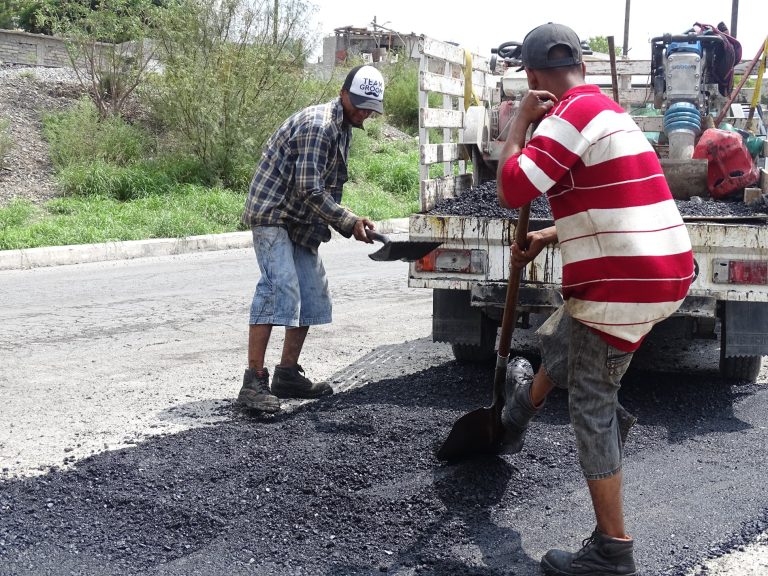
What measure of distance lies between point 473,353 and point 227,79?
11.2 m

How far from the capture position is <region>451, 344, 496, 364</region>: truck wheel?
594 cm

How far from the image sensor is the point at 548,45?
3109 millimetres

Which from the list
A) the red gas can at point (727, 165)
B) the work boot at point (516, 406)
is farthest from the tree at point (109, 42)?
the work boot at point (516, 406)

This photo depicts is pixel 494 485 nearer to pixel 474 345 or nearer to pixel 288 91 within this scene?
pixel 474 345

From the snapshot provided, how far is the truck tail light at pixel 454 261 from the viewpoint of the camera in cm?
526

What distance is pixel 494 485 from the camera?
3.90 metres

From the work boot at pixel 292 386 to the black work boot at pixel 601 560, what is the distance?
2.50m

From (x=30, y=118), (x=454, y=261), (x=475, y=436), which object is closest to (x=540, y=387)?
(x=475, y=436)

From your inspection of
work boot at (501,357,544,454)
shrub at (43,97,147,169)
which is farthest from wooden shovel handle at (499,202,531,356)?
shrub at (43,97,147,169)

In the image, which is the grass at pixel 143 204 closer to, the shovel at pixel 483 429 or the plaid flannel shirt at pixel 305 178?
the plaid flannel shirt at pixel 305 178

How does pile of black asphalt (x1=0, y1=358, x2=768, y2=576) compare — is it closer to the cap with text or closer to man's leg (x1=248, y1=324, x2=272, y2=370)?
man's leg (x1=248, y1=324, x2=272, y2=370)

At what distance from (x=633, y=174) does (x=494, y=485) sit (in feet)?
4.92

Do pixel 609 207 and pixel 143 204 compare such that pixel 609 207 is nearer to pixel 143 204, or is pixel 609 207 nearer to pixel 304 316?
pixel 304 316

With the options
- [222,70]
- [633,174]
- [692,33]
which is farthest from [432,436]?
[222,70]
